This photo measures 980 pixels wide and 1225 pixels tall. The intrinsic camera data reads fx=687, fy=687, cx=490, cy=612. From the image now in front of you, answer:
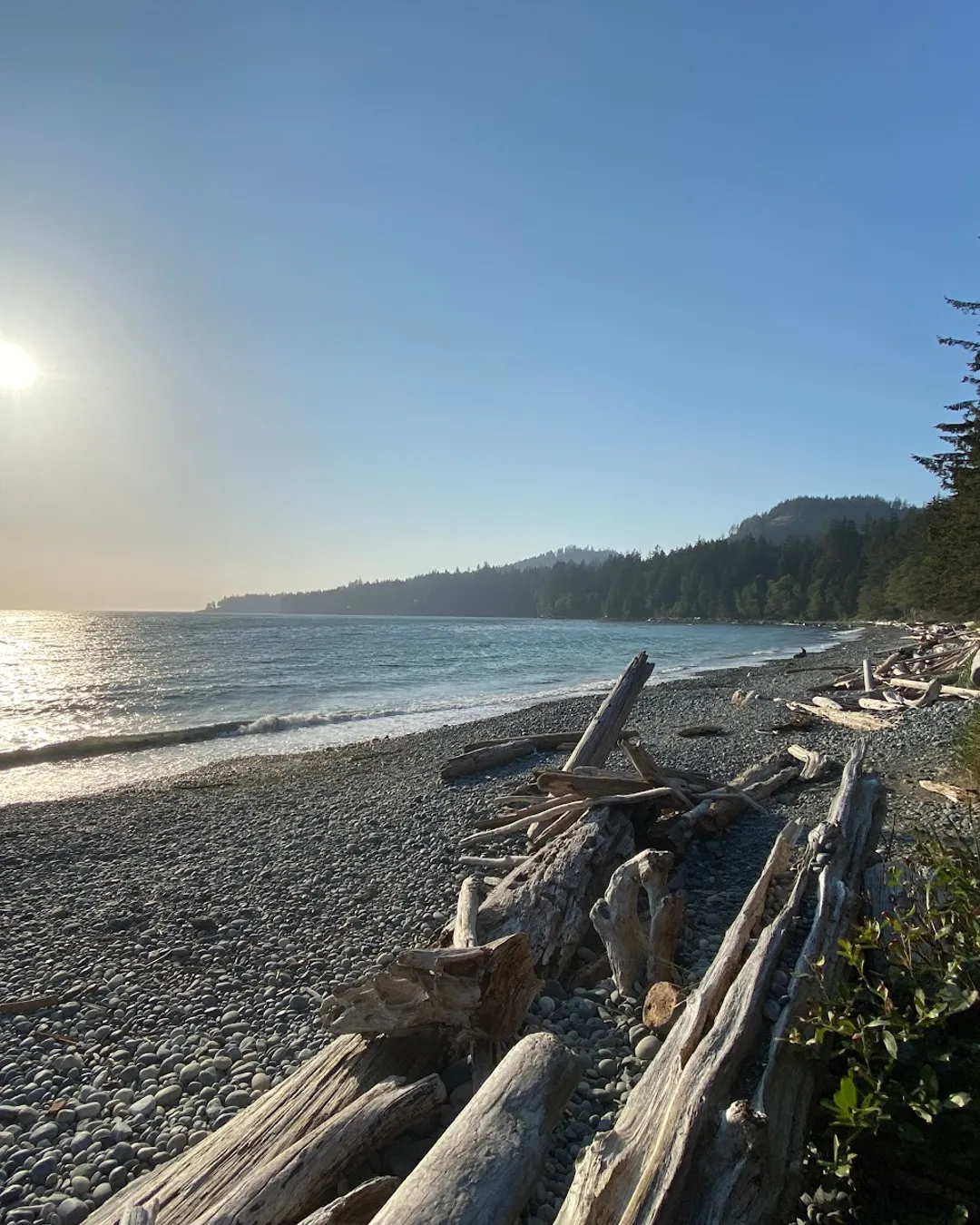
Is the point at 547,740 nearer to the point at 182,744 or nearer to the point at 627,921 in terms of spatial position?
the point at 627,921

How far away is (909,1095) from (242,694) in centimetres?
2982

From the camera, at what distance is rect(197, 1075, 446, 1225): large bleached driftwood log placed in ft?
9.02

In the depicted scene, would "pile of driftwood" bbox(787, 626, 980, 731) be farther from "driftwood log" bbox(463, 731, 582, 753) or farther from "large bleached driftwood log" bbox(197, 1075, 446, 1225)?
"large bleached driftwood log" bbox(197, 1075, 446, 1225)

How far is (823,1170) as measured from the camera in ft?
8.65

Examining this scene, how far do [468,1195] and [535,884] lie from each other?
3116mm

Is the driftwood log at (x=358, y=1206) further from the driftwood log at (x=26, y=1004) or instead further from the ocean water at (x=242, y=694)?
the ocean water at (x=242, y=694)

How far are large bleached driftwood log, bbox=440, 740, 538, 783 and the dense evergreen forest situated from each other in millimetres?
19710

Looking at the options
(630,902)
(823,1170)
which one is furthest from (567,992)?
(823,1170)

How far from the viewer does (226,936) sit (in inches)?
251

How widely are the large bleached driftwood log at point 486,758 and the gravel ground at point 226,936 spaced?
35cm

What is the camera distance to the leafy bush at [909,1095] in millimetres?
2424

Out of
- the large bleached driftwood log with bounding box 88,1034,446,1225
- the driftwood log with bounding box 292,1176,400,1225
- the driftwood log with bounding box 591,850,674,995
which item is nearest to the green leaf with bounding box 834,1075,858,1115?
the driftwood log with bounding box 292,1176,400,1225

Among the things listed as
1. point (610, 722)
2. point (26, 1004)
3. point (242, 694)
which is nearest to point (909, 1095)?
point (26, 1004)

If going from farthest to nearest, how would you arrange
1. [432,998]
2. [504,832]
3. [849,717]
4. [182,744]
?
[182,744] → [849,717] → [504,832] → [432,998]
